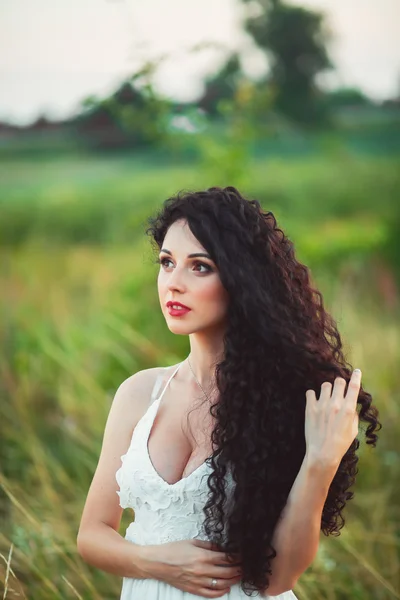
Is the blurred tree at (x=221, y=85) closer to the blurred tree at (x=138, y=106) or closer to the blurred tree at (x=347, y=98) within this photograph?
the blurred tree at (x=138, y=106)

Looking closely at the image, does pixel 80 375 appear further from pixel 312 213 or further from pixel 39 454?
pixel 312 213

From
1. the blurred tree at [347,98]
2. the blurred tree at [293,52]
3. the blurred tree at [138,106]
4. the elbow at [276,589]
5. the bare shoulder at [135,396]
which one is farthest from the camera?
the blurred tree at [347,98]

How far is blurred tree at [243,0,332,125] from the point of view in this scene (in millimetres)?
8297

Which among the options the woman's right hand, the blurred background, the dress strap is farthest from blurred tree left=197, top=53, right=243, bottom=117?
the woman's right hand

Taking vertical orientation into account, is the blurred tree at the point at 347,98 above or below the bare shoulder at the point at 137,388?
above

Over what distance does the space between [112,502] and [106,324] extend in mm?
3372

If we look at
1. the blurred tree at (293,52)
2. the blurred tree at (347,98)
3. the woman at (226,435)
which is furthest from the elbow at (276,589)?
the blurred tree at (347,98)

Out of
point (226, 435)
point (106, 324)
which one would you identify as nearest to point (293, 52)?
point (106, 324)

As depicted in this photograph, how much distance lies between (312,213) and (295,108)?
4.27 ft

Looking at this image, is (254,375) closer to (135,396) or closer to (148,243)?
(135,396)

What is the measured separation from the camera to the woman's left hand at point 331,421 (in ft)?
7.09

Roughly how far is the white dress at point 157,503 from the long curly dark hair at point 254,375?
43mm

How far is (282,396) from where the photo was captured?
2322 mm

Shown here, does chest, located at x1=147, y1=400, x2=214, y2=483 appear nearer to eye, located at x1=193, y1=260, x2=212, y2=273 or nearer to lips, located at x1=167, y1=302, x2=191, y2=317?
lips, located at x1=167, y1=302, x2=191, y2=317
